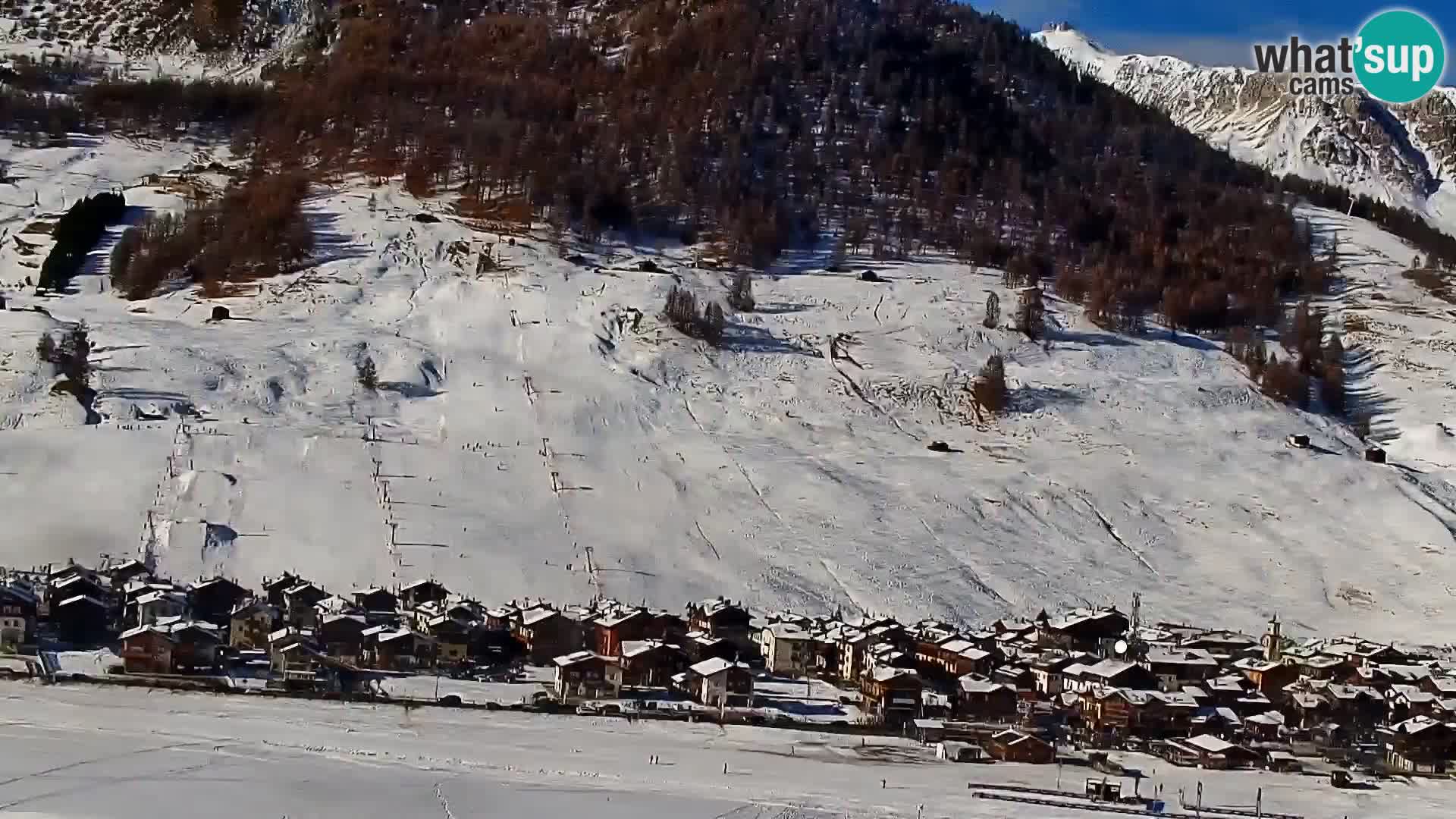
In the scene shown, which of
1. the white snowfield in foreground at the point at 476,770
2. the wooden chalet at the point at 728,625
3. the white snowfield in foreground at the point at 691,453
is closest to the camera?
the white snowfield in foreground at the point at 476,770

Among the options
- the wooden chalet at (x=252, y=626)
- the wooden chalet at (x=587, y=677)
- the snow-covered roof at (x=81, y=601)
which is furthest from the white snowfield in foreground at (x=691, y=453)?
the wooden chalet at (x=587, y=677)

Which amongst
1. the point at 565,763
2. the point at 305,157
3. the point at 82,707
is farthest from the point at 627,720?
the point at 305,157

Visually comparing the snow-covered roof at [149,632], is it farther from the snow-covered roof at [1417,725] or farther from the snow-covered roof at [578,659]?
the snow-covered roof at [1417,725]

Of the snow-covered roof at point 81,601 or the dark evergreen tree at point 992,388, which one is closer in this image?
the snow-covered roof at point 81,601

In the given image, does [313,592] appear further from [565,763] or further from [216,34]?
[216,34]

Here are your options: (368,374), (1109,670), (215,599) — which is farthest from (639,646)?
(368,374)

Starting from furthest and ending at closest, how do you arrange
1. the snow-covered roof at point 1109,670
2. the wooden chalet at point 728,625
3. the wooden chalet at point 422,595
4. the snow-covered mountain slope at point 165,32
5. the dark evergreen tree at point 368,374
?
the snow-covered mountain slope at point 165,32
the dark evergreen tree at point 368,374
the wooden chalet at point 422,595
the wooden chalet at point 728,625
the snow-covered roof at point 1109,670

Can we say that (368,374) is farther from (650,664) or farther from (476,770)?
(476,770)

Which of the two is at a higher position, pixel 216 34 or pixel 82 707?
pixel 216 34
